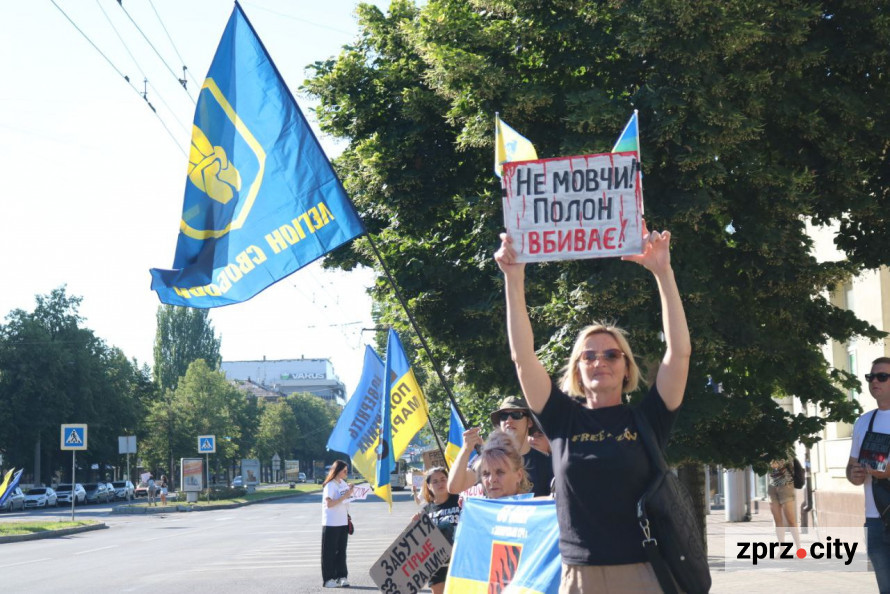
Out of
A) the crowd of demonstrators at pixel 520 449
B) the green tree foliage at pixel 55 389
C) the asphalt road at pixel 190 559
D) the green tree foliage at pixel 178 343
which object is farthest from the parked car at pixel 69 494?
the crowd of demonstrators at pixel 520 449

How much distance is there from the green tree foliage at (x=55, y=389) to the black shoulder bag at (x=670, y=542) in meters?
77.1

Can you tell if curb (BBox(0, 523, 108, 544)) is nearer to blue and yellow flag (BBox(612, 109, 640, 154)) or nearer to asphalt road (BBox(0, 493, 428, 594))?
asphalt road (BBox(0, 493, 428, 594))

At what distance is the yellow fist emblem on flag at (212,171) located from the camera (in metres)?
8.72

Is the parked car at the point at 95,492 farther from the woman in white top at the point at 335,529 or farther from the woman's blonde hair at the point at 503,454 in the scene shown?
the woman's blonde hair at the point at 503,454

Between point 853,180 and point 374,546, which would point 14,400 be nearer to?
point 374,546

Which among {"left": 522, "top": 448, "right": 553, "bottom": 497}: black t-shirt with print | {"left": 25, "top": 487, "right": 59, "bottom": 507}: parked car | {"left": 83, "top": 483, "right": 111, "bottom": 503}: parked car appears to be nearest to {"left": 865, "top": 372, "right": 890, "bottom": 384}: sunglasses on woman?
{"left": 522, "top": 448, "right": 553, "bottom": 497}: black t-shirt with print

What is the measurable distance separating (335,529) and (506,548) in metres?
10.3

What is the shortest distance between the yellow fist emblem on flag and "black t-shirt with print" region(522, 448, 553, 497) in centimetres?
333

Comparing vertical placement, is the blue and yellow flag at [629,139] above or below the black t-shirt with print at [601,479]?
above

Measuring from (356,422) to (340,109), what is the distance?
4.43 metres

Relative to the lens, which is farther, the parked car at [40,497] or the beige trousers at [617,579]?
the parked car at [40,497]

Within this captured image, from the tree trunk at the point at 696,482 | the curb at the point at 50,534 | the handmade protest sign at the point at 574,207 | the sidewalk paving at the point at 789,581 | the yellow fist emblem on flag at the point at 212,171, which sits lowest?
the curb at the point at 50,534

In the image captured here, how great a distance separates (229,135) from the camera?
8.86m

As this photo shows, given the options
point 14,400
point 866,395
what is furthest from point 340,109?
point 14,400
